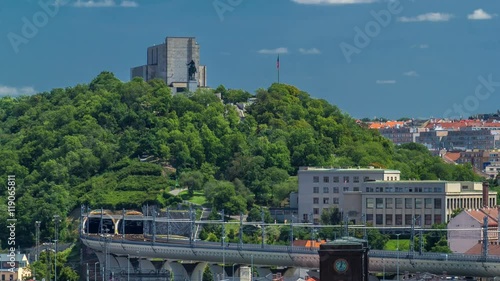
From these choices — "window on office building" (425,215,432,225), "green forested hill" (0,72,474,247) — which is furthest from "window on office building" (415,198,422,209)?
"green forested hill" (0,72,474,247)

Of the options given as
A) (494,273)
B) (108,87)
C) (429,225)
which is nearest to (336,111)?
(108,87)

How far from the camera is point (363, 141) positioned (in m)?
158

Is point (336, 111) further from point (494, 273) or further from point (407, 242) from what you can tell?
point (494, 273)

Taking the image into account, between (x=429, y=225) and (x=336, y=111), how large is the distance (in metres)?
42.4

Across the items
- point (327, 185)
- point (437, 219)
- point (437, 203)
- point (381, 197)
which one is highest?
point (327, 185)

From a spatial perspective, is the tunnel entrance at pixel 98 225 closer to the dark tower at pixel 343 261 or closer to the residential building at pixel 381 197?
the residential building at pixel 381 197

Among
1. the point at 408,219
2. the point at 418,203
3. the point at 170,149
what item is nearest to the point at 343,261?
the point at 418,203

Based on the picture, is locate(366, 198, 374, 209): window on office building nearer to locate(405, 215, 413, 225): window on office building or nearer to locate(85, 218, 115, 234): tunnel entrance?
locate(405, 215, 413, 225): window on office building

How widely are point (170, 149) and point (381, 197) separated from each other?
24833mm

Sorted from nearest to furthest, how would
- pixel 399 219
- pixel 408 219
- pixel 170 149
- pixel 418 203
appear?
pixel 418 203
pixel 408 219
pixel 399 219
pixel 170 149

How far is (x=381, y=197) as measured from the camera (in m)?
128

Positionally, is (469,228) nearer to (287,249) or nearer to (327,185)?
(287,249)

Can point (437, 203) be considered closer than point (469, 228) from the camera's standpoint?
No

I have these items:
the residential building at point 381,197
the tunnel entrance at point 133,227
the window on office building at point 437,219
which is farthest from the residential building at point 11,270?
the window on office building at point 437,219
